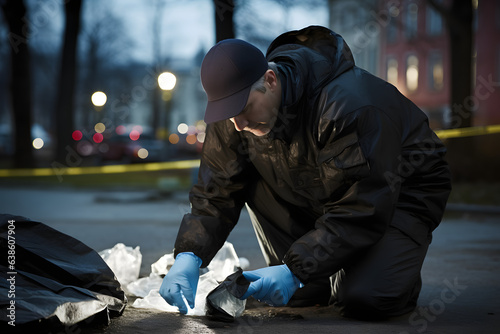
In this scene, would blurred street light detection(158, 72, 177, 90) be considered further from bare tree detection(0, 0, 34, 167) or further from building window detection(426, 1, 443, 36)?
building window detection(426, 1, 443, 36)

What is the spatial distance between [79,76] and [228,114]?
151ft

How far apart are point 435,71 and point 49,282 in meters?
35.6

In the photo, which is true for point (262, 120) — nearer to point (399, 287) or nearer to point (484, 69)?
point (399, 287)

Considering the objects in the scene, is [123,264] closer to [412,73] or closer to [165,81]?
[165,81]

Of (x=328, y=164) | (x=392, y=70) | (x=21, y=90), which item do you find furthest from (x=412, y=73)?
(x=328, y=164)

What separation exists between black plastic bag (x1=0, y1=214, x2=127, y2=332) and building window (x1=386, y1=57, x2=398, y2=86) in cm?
3662

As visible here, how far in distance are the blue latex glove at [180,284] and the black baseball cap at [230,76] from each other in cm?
79

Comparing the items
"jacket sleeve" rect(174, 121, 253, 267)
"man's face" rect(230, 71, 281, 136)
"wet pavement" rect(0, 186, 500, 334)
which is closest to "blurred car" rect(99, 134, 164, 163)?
"wet pavement" rect(0, 186, 500, 334)

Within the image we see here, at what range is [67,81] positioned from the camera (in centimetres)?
1816

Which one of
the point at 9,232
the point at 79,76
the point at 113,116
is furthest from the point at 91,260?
the point at 113,116

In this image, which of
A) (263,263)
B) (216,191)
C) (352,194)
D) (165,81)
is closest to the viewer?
(352,194)

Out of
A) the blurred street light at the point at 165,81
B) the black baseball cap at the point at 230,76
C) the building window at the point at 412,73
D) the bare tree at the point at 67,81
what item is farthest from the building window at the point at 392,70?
the black baseball cap at the point at 230,76

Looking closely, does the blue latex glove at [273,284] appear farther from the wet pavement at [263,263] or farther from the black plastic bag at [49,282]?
the black plastic bag at [49,282]

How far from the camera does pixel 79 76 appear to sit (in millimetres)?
46906
